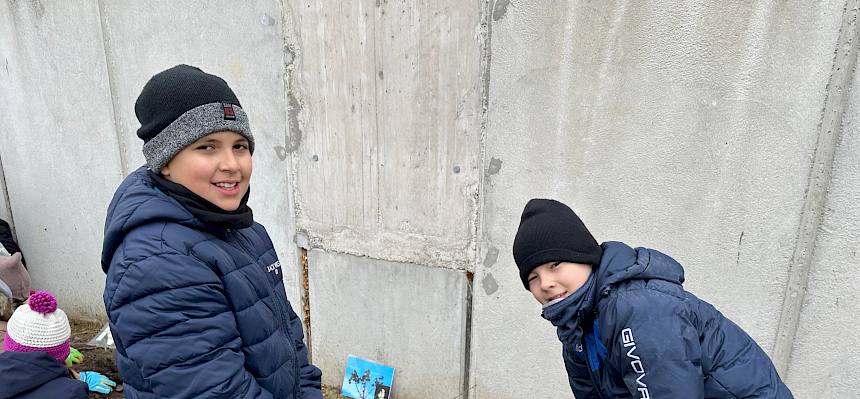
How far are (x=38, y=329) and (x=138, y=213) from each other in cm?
167

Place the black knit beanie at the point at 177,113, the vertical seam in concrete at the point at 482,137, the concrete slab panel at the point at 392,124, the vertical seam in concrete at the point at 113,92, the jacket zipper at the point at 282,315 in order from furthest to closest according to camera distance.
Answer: the vertical seam in concrete at the point at 113,92 < the concrete slab panel at the point at 392,124 < the vertical seam in concrete at the point at 482,137 < the jacket zipper at the point at 282,315 < the black knit beanie at the point at 177,113

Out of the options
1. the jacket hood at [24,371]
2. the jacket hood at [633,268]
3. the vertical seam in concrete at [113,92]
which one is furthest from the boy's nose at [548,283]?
the vertical seam in concrete at [113,92]

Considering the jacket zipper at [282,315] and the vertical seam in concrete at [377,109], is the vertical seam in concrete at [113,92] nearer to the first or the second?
the vertical seam in concrete at [377,109]

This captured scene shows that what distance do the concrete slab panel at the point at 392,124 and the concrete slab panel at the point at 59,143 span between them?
1.83 meters

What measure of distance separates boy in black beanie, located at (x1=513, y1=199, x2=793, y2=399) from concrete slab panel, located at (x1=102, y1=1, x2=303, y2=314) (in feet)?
6.57

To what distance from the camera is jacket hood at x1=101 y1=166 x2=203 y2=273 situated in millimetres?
1276

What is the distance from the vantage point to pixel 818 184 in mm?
2229

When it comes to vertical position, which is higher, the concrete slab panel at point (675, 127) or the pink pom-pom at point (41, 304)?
the concrete slab panel at point (675, 127)

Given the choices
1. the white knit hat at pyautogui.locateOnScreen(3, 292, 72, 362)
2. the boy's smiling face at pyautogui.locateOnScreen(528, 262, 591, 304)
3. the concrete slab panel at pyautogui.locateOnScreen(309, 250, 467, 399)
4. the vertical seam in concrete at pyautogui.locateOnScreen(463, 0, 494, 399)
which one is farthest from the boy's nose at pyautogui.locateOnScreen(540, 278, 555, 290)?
the white knit hat at pyautogui.locateOnScreen(3, 292, 72, 362)

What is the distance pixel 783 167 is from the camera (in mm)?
2260

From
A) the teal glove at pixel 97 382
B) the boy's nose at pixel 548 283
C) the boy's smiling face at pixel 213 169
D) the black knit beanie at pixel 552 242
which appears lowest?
the teal glove at pixel 97 382

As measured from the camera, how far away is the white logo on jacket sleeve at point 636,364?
1415 mm

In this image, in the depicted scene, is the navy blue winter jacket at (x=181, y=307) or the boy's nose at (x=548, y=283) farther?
the boy's nose at (x=548, y=283)

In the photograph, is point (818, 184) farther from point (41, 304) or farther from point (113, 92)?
point (113, 92)
